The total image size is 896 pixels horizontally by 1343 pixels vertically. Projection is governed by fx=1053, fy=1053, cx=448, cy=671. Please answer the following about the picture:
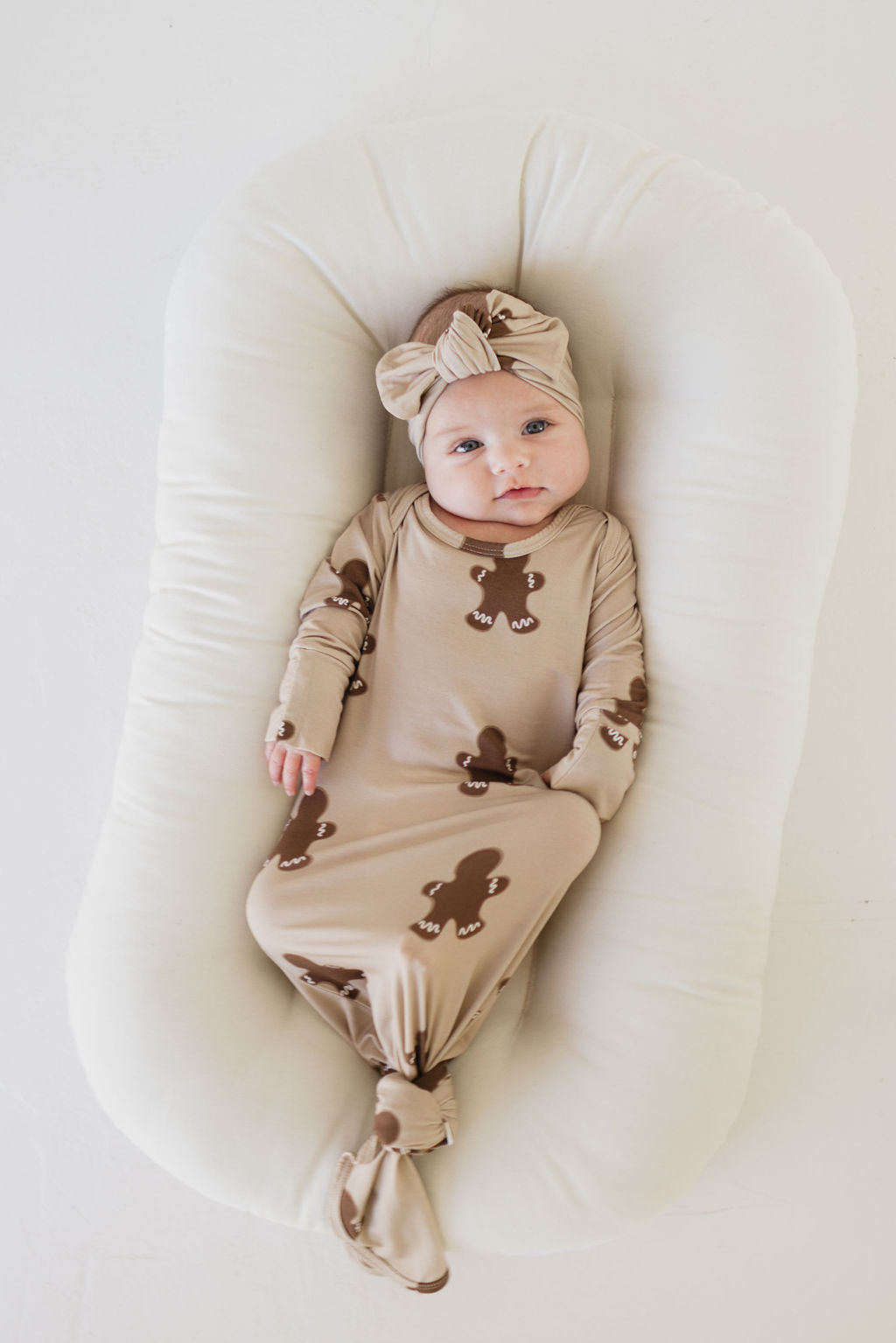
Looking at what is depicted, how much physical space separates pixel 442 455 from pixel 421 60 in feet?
2.49

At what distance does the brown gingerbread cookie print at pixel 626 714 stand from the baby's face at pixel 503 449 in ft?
0.86

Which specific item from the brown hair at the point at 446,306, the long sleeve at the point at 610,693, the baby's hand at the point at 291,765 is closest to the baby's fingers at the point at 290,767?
the baby's hand at the point at 291,765

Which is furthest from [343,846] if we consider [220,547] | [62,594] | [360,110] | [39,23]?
[39,23]

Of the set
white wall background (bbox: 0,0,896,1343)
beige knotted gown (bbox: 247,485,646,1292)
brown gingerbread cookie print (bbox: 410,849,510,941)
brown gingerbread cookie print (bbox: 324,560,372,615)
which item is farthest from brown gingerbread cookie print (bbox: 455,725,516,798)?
white wall background (bbox: 0,0,896,1343)

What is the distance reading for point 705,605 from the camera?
1355mm

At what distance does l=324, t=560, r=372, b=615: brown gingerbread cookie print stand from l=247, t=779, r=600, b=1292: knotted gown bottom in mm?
322

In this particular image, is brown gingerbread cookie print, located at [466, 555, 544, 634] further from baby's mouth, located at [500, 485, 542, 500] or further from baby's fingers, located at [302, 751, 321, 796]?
baby's fingers, located at [302, 751, 321, 796]

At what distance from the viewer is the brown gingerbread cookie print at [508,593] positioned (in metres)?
1.40

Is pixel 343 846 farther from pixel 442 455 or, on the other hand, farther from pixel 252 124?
pixel 252 124

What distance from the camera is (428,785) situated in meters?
1.37

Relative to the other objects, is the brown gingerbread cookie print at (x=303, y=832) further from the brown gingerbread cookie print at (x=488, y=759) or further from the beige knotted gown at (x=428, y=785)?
the brown gingerbread cookie print at (x=488, y=759)

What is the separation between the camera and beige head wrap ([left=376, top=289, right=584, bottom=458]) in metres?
1.32

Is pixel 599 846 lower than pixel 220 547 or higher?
lower

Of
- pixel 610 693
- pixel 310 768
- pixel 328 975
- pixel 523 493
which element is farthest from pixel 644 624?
pixel 328 975
